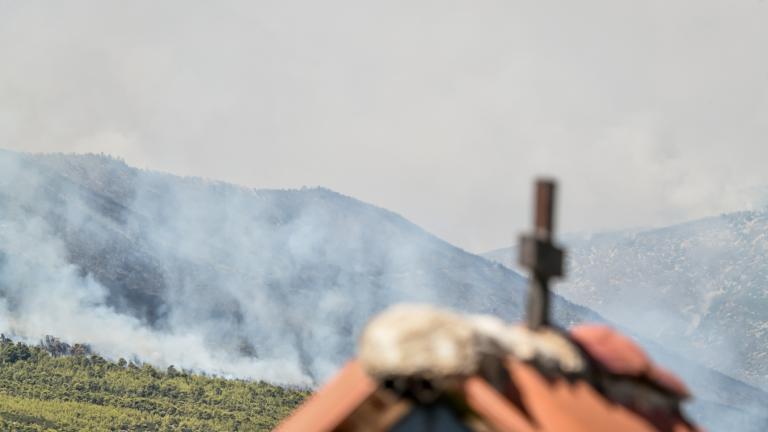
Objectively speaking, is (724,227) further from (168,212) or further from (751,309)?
(168,212)

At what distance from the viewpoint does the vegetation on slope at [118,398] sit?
231ft

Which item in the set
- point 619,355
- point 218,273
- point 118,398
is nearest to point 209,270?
point 218,273

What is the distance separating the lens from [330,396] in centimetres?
768

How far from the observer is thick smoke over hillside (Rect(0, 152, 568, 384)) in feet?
372

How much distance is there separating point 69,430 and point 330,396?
205 feet

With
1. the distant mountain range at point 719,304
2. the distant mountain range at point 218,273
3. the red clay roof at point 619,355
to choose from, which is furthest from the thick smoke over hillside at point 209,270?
the red clay roof at point 619,355

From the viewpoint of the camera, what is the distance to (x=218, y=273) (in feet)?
458

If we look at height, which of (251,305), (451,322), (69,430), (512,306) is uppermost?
(512,306)

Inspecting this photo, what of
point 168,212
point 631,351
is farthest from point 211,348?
point 631,351

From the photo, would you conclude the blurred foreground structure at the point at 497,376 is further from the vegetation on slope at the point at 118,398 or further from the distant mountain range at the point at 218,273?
the distant mountain range at the point at 218,273

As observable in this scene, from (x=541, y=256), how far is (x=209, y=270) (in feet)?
436

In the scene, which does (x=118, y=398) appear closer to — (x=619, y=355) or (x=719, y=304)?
(x=619, y=355)

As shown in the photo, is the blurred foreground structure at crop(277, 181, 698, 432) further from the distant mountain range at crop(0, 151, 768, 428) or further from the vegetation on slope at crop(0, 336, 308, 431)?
the distant mountain range at crop(0, 151, 768, 428)

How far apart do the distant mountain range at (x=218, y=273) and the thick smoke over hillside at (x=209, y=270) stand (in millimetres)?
162
